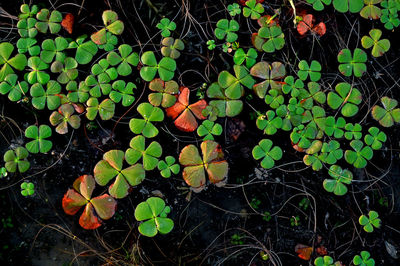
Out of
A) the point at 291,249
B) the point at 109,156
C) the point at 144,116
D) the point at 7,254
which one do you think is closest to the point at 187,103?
the point at 144,116

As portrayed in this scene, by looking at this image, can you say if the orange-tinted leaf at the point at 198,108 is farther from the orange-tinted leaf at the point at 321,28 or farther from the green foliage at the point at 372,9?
the green foliage at the point at 372,9

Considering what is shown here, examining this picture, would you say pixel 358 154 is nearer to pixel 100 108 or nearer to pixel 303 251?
pixel 303 251

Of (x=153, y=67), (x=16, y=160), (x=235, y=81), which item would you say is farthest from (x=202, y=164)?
(x=16, y=160)

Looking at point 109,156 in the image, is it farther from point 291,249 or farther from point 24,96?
point 291,249

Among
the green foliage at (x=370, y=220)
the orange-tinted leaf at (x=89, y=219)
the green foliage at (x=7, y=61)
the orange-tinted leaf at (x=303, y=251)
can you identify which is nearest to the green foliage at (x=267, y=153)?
the orange-tinted leaf at (x=303, y=251)

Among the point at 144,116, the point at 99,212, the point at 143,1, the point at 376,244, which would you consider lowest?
the point at 376,244
